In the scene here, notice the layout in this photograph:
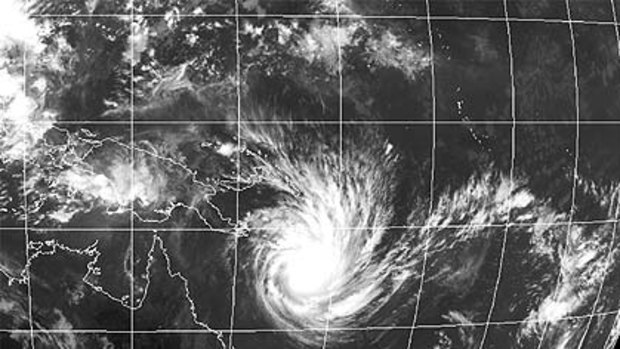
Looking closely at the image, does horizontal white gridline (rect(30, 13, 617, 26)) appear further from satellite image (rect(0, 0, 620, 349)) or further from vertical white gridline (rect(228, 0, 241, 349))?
vertical white gridline (rect(228, 0, 241, 349))

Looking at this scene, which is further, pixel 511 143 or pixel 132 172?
pixel 511 143

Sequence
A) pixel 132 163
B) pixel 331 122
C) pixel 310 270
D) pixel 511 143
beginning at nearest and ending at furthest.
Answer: pixel 132 163 → pixel 331 122 → pixel 310 270 → pixel 511 143

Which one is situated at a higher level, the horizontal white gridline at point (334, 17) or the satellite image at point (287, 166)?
the horizontal white gridline at point (334, 17)

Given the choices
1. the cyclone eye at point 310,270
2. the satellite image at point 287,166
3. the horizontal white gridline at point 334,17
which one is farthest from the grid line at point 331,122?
the cyclone eye at point 310,270

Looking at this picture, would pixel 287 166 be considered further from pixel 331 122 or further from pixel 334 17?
pixel 334 17

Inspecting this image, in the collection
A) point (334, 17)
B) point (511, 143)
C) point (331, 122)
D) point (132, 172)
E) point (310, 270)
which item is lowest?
point (310, 270)

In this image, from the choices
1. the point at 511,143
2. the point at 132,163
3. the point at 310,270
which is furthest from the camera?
the point at 511,143

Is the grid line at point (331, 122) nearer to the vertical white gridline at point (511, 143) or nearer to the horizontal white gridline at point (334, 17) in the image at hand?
the vertical white gridline at point (511, 143)

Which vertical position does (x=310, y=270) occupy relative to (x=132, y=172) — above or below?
below

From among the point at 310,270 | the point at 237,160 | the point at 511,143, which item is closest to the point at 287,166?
the point at 237,160

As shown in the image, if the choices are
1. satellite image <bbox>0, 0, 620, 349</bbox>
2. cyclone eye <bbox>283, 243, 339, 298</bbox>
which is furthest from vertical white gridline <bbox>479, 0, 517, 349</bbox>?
cyclone eye <bbox>283, 243, 339, 298</bbox>
